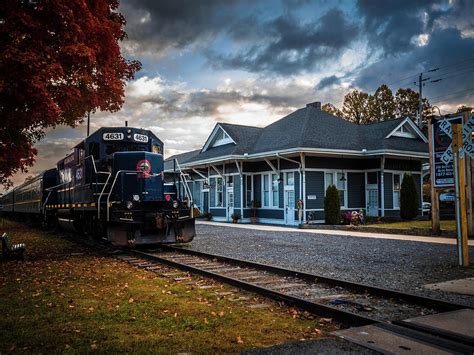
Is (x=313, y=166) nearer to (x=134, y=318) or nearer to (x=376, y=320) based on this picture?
(x=376, y=320)

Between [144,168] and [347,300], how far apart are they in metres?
7.89

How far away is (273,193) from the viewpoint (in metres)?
25.3

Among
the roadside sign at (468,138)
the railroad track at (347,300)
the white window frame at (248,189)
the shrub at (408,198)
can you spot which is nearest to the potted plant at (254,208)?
the white window frame at (248,189)

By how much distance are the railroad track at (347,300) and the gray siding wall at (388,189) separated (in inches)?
660

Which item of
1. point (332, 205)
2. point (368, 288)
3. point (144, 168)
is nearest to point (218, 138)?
point (332, 205)

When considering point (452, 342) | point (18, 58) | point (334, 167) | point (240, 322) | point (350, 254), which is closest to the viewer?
point (452, 342)

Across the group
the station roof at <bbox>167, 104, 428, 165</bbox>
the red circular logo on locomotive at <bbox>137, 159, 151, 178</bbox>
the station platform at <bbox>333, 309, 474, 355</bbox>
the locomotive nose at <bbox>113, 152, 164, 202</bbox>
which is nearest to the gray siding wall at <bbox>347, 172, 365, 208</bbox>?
the station roof at <bbox>167, 104, 428, 165</bbox>

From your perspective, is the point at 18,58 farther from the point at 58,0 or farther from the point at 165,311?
the point at 165,311

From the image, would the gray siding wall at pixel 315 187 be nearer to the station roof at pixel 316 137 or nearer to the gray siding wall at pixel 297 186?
the gray siding wall at pixel 297 186

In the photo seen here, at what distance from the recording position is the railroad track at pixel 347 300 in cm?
464

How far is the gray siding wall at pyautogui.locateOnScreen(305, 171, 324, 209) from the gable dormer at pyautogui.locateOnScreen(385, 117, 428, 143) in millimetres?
6696

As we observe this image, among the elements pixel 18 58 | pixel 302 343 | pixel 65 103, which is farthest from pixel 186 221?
pixel 302 343

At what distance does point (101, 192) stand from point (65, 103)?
2.70m

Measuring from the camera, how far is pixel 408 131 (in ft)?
90.9
